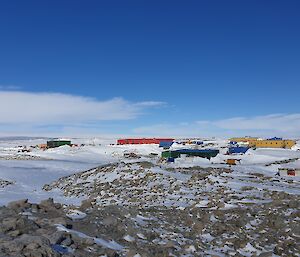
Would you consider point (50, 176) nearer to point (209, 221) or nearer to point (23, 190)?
point (23, 190)

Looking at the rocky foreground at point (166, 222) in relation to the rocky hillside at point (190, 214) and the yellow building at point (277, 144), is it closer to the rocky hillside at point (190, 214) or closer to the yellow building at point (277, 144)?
the rocky hillside at point (190, 214)

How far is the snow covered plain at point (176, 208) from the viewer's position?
1259cm

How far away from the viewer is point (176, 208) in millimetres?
18078

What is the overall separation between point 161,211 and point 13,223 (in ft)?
26.5

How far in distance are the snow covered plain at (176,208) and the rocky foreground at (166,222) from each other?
39 millimetres

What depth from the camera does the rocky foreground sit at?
411 inches

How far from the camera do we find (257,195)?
20922mm

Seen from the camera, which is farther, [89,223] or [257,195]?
[257,195]

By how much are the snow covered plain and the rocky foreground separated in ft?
0.13

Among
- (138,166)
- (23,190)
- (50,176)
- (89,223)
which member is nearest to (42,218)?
(89,223)

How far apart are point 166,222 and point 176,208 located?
9.72 ft

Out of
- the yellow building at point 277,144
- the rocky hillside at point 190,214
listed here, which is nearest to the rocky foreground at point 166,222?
the rocky hillside at point 190,214

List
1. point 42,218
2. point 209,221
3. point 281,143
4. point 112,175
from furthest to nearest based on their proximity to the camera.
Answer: point 281,143
point 112,175
point 209,221
point 42,218

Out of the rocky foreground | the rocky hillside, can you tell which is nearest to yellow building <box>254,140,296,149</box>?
the rocky hillside
